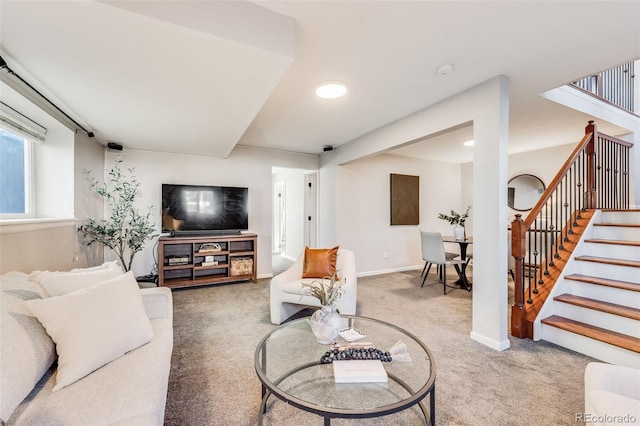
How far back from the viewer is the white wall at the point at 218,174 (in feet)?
13.2

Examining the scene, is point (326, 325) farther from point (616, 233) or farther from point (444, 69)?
point (616, 233)

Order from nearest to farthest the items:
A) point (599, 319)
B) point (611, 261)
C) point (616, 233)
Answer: point (599, 319), point (611, 261), point (616, 233)

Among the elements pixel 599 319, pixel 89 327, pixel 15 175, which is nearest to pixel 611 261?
pixel 599 319

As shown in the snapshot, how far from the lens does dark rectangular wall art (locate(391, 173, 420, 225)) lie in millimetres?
5273

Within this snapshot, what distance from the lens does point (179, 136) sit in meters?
3.28

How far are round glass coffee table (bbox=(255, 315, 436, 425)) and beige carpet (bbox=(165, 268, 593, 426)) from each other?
25cm

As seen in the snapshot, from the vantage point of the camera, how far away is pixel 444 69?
7.13ft

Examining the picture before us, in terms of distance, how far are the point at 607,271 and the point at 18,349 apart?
4172 mm

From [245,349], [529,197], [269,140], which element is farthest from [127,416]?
[529,197]

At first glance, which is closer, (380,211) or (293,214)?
(380,211)

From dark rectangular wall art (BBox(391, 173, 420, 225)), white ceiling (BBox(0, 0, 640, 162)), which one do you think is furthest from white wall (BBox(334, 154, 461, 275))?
white ceiling (BBox(0, 0, 640, 162))

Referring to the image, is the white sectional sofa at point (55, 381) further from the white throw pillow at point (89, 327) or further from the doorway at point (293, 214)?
the doorway at point (293, 214)

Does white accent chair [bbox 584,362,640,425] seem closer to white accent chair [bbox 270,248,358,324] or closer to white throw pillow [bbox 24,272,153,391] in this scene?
white accent chair [bbox 270,248,358,324]

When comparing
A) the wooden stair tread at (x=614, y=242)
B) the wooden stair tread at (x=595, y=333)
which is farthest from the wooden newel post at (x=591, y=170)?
the wooden stair tread at (x=595, y=333)
